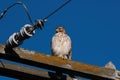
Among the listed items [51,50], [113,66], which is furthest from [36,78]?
[51,50]

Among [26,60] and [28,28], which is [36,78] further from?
[28,28]

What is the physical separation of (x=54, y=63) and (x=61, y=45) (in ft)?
16.8

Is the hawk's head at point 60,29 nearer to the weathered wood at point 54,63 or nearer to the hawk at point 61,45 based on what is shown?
the hawk at point 61,45

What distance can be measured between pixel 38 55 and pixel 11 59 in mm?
466

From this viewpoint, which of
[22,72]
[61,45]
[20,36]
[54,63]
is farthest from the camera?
[61,45]

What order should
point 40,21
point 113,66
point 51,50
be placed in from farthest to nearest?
point 51,50
point 113,66
point 40,21

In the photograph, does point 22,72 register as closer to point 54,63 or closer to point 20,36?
point 54,63

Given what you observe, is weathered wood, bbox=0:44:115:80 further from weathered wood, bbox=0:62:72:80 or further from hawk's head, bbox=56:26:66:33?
hawk's head, bbox=56:26:66:33

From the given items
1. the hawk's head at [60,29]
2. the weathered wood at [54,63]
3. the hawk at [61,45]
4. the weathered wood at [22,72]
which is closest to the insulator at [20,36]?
the weathered wood at [54,63]

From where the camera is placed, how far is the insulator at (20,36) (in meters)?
9.45

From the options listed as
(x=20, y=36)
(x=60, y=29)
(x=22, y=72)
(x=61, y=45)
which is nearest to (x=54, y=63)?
(x=22, y=72)

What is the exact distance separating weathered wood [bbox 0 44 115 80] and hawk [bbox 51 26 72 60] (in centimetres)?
398

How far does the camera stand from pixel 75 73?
1034 cm

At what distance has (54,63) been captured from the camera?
1013 centimetres
